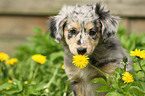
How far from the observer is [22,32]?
5801 millimetres

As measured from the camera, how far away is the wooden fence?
5148 millimetres

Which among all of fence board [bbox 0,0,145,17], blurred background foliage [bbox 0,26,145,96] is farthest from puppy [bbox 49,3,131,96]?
fence board [bbox 0,0,145,17]

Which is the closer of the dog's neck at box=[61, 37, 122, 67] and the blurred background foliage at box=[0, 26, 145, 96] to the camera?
the dog's neck at box=[61, 37, 122, 67]

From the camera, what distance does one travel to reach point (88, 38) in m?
2.47

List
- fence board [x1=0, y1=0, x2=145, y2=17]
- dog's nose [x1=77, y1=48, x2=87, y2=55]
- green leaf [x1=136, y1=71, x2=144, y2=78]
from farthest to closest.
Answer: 1. fence board [x1=0, y1=0, x2=145, y2=17]
2. dog's nose [x1=77, y1=48, x2=87, y2=55]
3. green leaf [x1=136, y1=71, x2=144, y2=78]

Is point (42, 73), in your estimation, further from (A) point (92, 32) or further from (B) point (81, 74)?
(A) point (92, 32)

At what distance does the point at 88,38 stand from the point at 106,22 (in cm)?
35

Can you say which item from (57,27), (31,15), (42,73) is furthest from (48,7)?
(57,27)

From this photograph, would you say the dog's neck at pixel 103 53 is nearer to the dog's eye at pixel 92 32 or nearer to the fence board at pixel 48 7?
the dog's eye at pixel 92 32

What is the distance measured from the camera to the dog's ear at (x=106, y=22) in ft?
8.55

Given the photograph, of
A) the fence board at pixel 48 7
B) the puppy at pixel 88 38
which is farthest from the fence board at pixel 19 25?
the puppy at pixel 88 38

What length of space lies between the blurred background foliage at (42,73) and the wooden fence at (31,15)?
45 cm

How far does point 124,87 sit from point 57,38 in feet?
3.59

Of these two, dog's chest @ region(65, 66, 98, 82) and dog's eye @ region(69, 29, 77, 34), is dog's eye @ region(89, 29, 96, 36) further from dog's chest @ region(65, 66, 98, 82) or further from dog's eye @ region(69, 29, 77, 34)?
dog's chest @ region(65, 66, 98, 82)
